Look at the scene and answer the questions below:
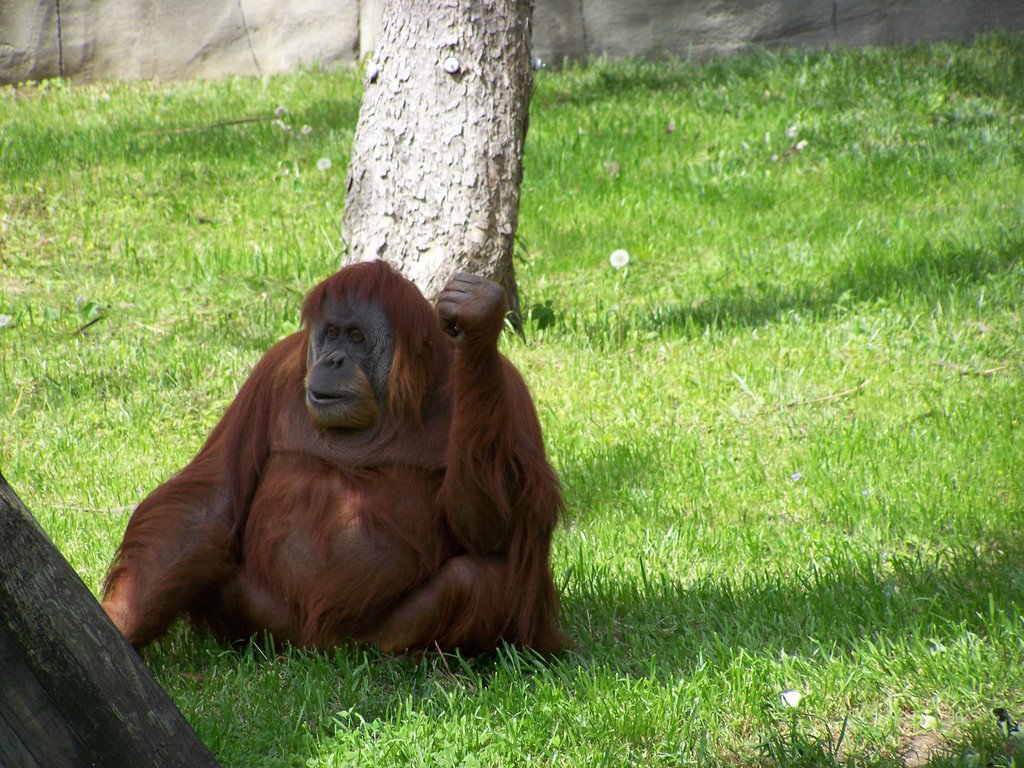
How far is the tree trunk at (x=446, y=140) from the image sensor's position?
17.5ft

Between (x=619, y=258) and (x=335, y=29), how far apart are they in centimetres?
482

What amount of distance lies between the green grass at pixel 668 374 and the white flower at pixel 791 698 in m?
0.03

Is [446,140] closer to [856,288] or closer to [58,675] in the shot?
[856,288]

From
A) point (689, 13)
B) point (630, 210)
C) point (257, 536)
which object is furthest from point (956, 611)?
point (689, 13)

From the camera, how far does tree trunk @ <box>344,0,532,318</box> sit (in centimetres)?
533

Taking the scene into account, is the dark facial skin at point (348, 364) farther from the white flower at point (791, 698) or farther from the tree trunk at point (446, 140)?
the tree trunk at point (446, 140)

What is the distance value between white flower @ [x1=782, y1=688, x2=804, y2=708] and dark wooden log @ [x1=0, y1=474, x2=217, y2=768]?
4.69ft

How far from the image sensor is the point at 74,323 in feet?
19.6

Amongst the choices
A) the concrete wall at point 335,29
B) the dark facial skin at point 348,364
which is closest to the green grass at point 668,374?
the concrete wall at point 335,29

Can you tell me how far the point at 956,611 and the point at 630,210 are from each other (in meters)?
4.21

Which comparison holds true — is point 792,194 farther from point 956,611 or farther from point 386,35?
point 956,611

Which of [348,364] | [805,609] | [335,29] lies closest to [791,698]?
[805,609]

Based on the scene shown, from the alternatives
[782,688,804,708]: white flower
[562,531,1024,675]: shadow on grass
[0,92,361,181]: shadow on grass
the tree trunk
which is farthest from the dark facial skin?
[0,92,361,181]: shadow on grass

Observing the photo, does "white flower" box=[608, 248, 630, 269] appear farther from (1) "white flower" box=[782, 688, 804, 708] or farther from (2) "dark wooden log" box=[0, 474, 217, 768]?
(2) "dark wooden log" box=[0, 474, 217, 768]
